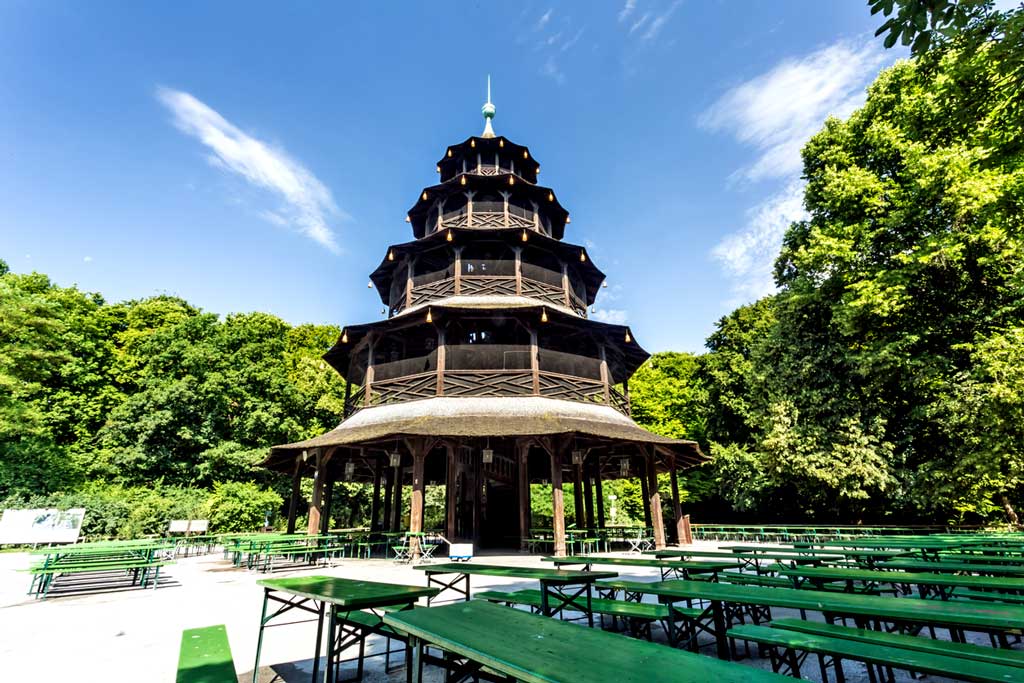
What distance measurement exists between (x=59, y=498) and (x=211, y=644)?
26591 mm

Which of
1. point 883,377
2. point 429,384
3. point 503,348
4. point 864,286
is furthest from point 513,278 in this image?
point 883,377

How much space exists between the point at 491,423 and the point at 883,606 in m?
11.0

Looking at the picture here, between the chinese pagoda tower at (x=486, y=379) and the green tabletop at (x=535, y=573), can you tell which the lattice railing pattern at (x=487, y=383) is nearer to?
the chinese pagoda tower at (x=486, y=379)

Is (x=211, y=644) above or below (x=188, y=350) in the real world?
below

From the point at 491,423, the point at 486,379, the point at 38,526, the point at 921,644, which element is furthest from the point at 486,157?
the point at 921,644

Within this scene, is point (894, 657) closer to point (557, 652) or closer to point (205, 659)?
point (557, 652)

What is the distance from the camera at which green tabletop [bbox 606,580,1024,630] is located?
266cm

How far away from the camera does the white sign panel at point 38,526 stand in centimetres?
1344

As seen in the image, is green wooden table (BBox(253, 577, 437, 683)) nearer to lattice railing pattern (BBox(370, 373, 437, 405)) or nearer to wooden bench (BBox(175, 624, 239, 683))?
wooden bench (BBox(175, 624, 239, 683))

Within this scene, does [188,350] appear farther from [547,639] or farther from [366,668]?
[547,639]

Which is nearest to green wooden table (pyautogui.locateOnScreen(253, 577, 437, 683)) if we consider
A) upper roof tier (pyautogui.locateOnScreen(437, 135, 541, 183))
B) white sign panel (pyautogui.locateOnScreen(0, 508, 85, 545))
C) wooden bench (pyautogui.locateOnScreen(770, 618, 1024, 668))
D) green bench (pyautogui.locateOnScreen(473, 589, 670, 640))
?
green bench (pyautogui.locateOnScreen(473, 589, 670, 640))

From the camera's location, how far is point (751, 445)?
2650 cm

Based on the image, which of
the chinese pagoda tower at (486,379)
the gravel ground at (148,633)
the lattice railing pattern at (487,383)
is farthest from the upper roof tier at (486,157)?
the gravel ground at (148,633)

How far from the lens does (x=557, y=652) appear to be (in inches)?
81.4
